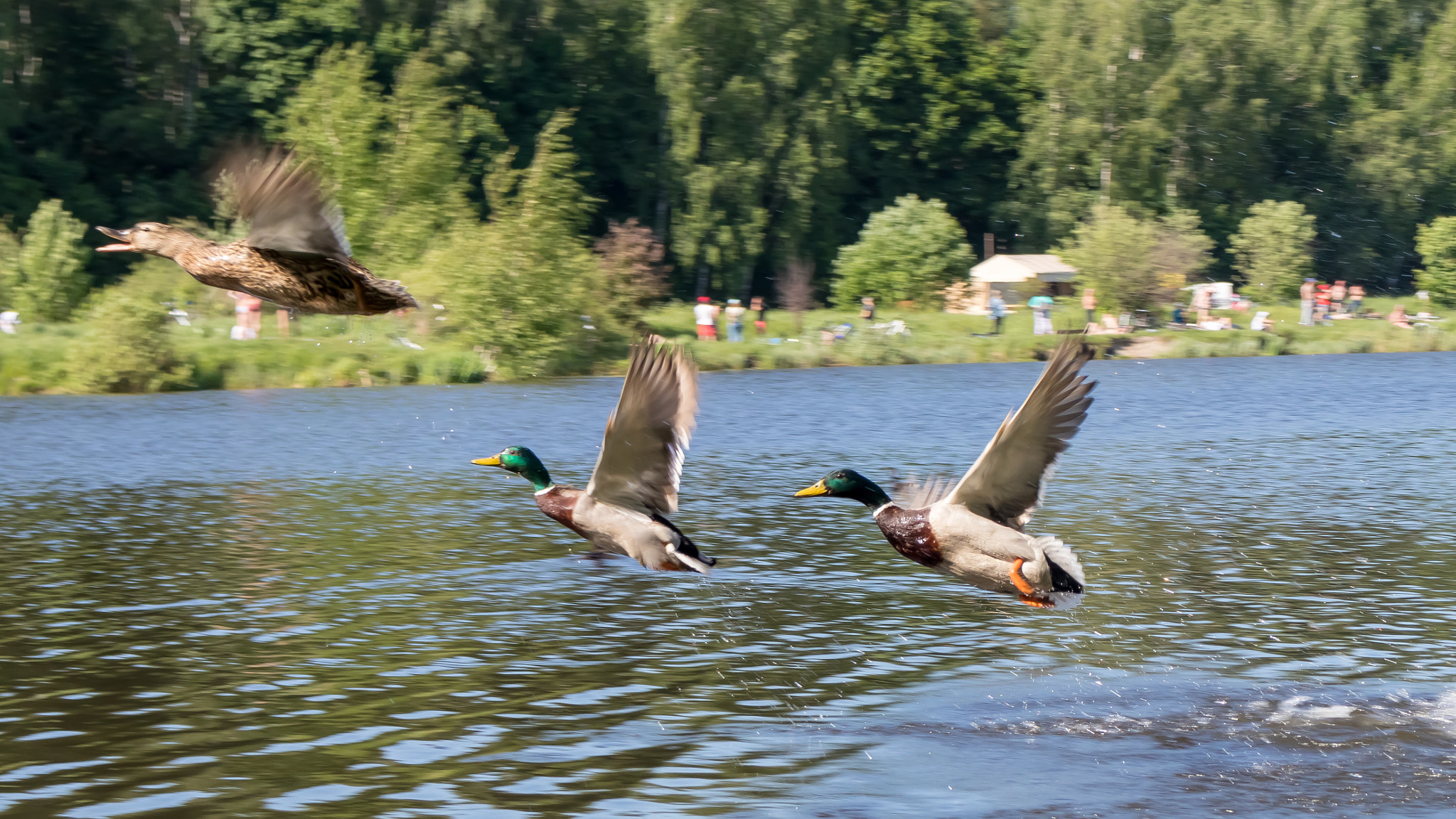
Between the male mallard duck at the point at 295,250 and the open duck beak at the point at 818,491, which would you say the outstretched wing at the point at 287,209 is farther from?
the open duck beak at the point at 818,491

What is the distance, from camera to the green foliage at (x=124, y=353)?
1874 inches

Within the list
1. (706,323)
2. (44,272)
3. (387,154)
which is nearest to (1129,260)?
(706,323)

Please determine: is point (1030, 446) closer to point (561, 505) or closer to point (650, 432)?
point (650, 432)

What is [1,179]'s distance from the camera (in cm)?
6612

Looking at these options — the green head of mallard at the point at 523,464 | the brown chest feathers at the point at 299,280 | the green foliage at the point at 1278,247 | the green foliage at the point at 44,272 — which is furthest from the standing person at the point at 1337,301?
the brown chest feathers at the point at 299,280

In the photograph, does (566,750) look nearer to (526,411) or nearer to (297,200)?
(297,200)

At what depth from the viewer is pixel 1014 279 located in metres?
74.4

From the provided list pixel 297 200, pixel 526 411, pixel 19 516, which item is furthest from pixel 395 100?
pixel 297 200

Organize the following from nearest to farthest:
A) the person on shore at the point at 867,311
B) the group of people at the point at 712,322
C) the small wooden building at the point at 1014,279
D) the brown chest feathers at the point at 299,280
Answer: the brown chest feathers at the point at 299,280 < the group of people at the point at 712,322 < the person on shore at the point at 867,311 < the small wooden building at the point at 1014,279

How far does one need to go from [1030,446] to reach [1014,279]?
2550 inches

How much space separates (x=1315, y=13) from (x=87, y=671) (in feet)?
277

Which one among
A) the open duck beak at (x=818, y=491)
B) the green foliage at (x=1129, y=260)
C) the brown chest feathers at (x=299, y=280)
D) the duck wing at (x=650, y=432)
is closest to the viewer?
the brown chest feathers at (x=299, y=280)

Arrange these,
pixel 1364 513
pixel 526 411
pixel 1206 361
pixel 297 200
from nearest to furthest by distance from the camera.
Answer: pixel 297 200, pixel 1364 513, pixel 526 411, pixel 1206 361

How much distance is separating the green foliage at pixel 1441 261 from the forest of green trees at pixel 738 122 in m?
3.61
